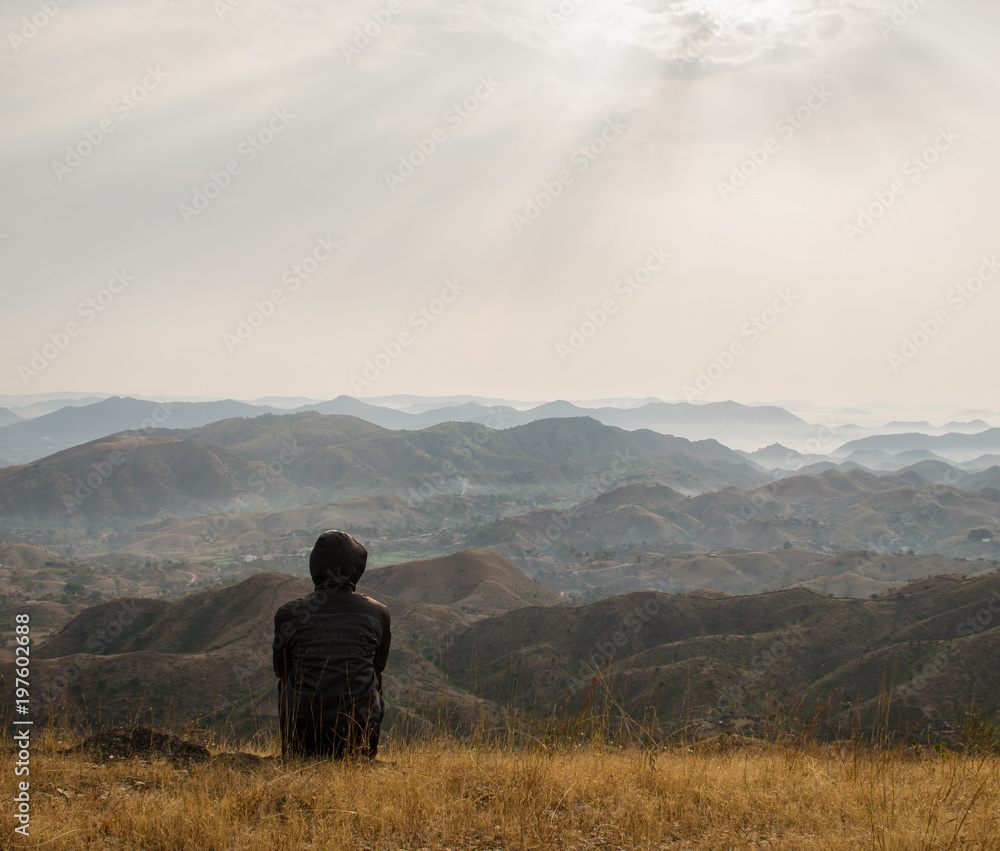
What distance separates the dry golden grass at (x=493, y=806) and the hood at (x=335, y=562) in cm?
127

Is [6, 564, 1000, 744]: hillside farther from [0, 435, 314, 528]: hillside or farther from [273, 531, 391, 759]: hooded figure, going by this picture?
[0, 435, 314, 528]: hillside

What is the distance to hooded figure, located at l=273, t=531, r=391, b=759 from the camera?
4688 millimetres

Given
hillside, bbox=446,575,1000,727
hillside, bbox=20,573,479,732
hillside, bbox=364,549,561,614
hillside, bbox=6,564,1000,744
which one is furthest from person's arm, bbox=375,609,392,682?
hillside, bbox=364,549,561,614

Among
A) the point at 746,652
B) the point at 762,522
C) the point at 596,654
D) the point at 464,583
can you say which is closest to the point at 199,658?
the point at 596,654

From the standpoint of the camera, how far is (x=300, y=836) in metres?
3.46

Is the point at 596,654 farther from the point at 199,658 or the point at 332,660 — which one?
the point at 332,660

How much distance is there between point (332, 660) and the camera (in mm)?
4727

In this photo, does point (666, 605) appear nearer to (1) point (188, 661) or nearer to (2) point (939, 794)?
(1) point (188, 661)

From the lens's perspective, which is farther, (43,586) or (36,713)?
(43,586)

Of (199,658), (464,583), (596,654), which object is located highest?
(199,658)

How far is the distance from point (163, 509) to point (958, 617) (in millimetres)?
190082

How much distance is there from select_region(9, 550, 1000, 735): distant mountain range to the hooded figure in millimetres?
15769

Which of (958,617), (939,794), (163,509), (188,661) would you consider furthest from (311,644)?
(163,509)

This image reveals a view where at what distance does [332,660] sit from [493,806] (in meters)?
1.51
